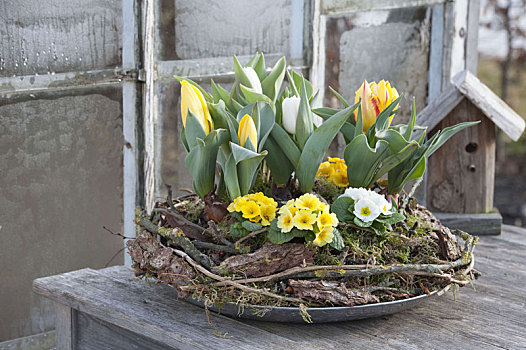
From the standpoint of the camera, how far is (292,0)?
75.5 inches

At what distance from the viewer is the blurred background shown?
147cm

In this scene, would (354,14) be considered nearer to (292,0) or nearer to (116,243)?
(292,0)

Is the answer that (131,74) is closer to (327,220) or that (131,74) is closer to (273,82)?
(273,82)

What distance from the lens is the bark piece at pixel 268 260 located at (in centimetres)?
95

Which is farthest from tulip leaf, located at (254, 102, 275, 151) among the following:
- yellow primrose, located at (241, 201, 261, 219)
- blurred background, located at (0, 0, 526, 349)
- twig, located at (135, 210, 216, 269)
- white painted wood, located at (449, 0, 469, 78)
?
white painted wood, located at (449, 0, 469, 78)

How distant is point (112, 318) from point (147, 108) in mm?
746

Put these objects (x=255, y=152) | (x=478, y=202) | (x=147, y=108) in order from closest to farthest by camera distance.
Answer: (x=255, y=152)
(x=147, y=108)
(x=478, y=202)

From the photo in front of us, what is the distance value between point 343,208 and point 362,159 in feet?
0.32

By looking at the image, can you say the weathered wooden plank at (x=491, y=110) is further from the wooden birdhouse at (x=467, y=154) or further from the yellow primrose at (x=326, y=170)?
the yellow primrose at (x=326, y=170)

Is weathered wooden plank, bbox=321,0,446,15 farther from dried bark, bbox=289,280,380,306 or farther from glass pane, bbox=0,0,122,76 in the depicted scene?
dried bark, bbox=289,280,380,306

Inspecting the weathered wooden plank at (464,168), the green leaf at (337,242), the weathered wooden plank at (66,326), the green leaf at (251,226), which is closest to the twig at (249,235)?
the green leaf at (251,226)

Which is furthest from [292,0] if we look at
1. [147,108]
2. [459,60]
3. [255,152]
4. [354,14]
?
[255,152]

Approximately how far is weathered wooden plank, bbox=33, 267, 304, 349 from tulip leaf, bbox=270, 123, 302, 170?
31cm

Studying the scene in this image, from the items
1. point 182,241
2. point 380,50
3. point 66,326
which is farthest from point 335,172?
point 380,50
